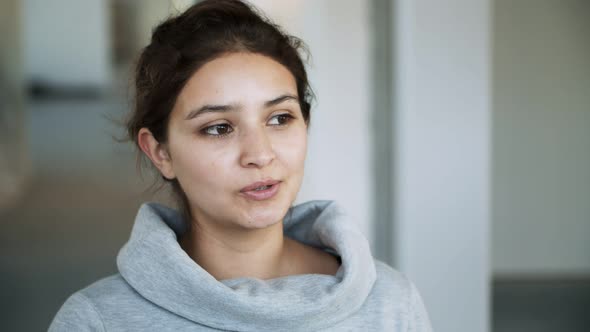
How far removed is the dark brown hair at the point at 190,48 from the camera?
4.17 ft

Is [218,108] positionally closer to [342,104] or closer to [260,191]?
[260,191]

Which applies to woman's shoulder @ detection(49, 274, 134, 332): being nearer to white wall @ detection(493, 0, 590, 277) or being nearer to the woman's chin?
the woman's chin

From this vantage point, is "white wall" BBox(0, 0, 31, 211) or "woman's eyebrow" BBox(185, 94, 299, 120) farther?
"white wall" BBox(0, 0, 31, 211)

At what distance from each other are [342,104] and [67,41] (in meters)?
12.1

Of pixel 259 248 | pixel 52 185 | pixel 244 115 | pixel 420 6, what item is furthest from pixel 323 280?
pixel 52 185

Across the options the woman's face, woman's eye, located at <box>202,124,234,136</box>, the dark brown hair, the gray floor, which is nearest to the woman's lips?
the woman's face

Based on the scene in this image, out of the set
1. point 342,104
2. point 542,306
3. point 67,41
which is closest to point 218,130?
point 342,104

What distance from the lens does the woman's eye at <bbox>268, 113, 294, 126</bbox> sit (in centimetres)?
128

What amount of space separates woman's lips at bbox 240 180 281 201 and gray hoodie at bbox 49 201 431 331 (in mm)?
150

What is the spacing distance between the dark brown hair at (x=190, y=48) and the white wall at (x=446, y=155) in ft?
3.54

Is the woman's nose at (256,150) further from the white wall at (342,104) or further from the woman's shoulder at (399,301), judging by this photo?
the white wall at (342,104)

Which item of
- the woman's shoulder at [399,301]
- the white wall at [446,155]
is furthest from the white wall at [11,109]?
the woman's shoulder at [399,301]

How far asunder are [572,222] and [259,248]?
3.03 metres

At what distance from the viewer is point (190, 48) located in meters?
1.27
